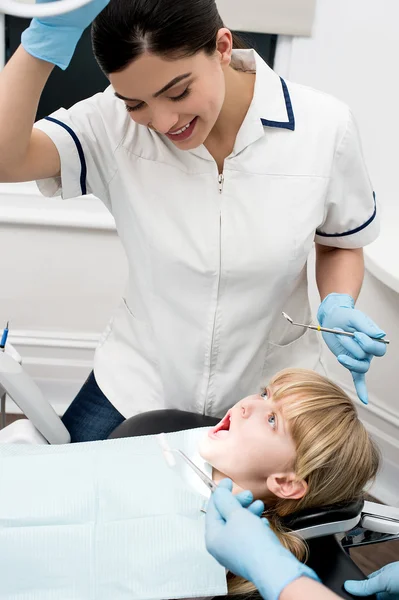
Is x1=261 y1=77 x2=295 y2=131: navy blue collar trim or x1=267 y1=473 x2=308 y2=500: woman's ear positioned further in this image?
x1=261 y1=77 x2=295 y2=131: navy blue collar trim

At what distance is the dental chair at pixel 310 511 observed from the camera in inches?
46.1

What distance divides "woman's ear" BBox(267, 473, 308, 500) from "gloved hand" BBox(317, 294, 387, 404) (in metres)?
0.21

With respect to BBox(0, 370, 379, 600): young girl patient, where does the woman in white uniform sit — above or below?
above

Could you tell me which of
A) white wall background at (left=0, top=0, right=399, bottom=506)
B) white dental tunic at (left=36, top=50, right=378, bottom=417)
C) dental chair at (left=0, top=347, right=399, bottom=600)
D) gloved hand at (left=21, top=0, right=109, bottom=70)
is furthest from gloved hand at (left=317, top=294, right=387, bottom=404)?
white wall background at (left=0, top=0, right=399, bottom=506)

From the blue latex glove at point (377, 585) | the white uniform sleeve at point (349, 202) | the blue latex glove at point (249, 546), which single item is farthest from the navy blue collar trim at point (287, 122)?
the blue latex glove at point (377, 585)

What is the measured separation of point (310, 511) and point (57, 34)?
2.95 feet

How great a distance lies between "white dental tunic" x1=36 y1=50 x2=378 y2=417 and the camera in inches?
55.1

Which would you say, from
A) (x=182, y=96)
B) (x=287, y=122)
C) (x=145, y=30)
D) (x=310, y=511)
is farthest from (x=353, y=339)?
(x=145, y=30)

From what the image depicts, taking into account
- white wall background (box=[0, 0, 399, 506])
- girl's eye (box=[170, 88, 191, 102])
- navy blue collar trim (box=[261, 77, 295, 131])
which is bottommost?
white wall background (box=[0, 0, 399, 506])

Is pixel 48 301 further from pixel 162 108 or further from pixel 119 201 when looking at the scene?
pixel 162 108

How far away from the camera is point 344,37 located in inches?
94.6

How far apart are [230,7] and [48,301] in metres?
1.21

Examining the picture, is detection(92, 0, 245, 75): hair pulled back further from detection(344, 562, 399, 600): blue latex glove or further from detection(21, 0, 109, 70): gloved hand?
detection(344, 562, 399, 600): blue latex glove

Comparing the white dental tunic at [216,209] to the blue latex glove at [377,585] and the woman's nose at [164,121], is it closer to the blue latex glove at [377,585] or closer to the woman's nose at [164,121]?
the woman's nose at [164,121]
